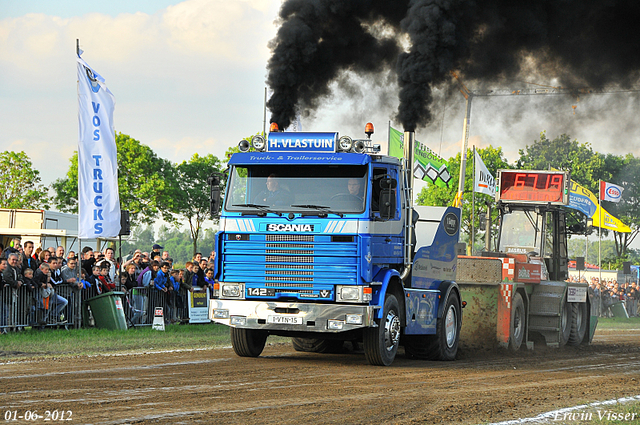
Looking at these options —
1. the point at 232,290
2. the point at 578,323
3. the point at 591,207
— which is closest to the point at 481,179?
the point at 591,207

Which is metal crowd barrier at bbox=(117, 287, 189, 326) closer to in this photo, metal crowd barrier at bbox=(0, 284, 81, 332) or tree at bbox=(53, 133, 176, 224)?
metal crowd barrier at bbox=(0, 284, 81, 332)

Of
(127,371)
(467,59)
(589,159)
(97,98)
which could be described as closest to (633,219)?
(589,159)

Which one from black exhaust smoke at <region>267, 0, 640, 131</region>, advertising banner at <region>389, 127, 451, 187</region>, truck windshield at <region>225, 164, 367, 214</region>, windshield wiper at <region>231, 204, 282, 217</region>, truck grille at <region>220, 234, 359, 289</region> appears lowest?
truck grille at <region>220, 234, 359, 289</region>

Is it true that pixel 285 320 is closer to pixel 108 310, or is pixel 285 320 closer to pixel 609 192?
pixel 108 310

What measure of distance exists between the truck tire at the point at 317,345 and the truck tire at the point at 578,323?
6872 mm

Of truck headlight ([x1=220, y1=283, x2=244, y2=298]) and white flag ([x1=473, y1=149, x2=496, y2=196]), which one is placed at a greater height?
white flag ([x1=473, y1=149, x2=496, y2=196])

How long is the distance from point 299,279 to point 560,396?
3.90m

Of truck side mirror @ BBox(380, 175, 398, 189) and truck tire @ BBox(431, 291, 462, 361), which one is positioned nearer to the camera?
truck side mirror @ BBox(380, 175, 398, 189)

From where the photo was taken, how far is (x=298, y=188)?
11.3 metres

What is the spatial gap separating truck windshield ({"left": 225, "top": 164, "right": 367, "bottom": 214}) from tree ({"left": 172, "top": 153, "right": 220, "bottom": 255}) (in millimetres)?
42127

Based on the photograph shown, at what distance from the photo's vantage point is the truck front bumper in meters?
10.7

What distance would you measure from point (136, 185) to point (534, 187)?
38.0 metres

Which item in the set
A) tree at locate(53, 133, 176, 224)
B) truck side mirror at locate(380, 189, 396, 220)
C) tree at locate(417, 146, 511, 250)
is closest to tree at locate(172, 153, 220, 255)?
tree at locate(53, 133, 176, 224)

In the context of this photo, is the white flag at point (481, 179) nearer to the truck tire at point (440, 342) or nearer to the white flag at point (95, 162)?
the truck tire at point (440, 342)
